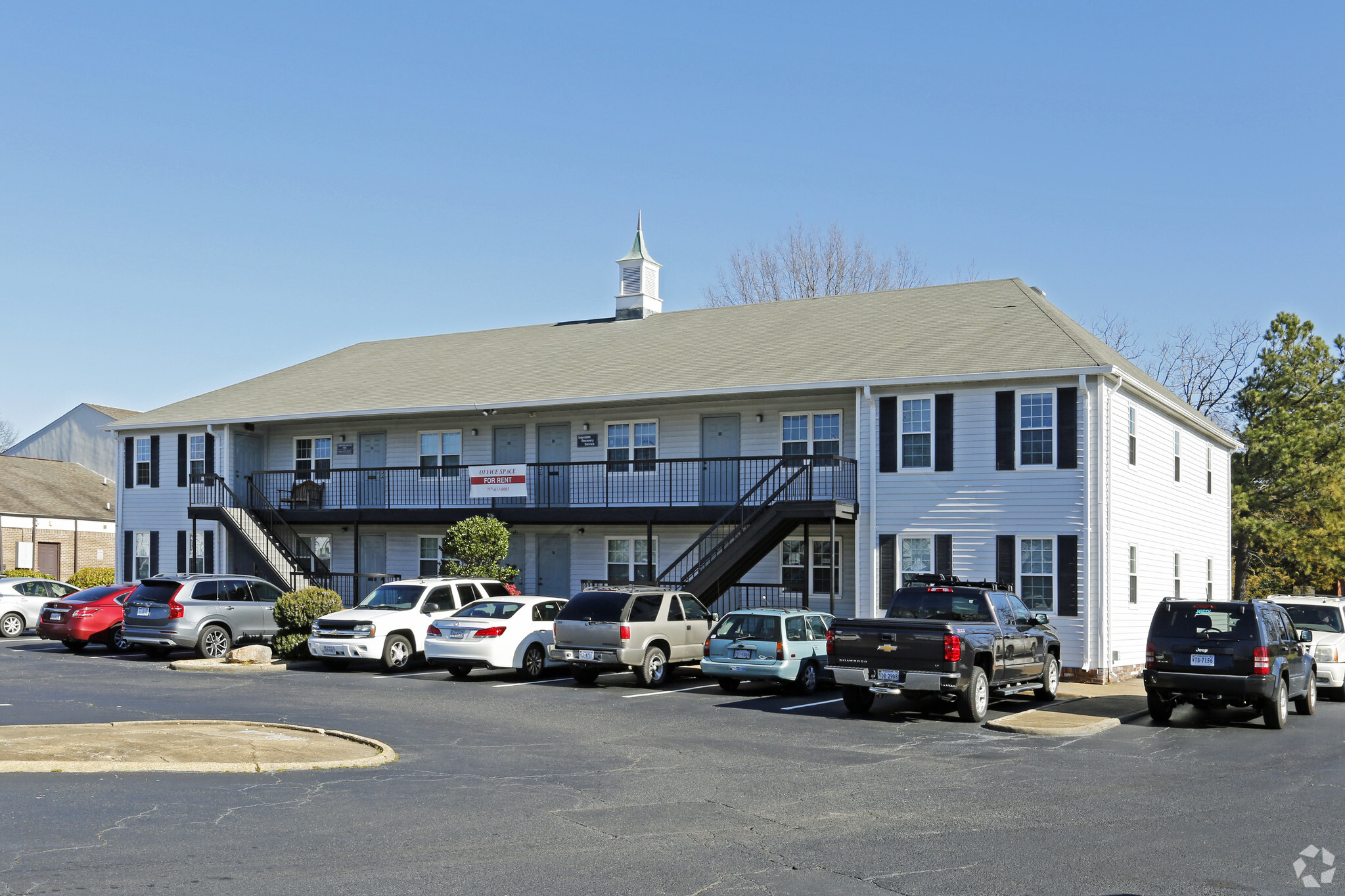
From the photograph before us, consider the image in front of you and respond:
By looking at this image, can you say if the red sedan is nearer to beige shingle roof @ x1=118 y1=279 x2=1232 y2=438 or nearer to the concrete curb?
beige shingle roof @ x1=118 y1=279 x2=1232 y2=438

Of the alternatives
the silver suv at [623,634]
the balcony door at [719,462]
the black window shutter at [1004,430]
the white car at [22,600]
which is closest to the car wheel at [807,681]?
the silver suv at [623,634]

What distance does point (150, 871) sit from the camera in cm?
757

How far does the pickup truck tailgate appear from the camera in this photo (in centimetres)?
1588

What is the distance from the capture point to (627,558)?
29016mm

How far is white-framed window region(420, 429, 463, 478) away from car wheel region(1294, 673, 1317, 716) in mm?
19383

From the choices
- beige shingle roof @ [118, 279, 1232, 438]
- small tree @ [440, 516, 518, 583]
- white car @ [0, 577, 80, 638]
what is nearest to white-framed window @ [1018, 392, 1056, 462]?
beige shingle roof @ [118, 279, 1232, 438]

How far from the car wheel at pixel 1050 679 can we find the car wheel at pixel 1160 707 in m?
2.16

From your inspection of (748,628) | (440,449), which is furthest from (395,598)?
(440,449)

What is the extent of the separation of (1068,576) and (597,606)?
9.08m

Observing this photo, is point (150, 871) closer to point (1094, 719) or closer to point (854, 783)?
point (854, 783)

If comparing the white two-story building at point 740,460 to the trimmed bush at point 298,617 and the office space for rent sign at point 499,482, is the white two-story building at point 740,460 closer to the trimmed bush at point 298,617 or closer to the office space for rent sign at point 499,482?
the office space for rent sign at point 499,482

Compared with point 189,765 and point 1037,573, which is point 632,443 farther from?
point 189,765

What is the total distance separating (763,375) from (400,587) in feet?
28.7

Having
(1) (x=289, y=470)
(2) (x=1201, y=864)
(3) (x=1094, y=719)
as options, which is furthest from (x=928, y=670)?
(1) (x=289, y=470)
